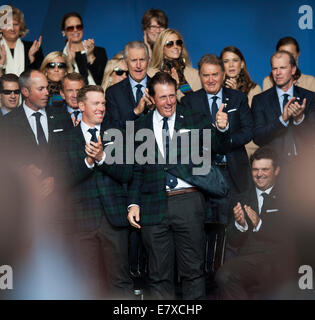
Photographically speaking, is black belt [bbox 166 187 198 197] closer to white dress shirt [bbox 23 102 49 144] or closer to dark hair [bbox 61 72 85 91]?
white dress shirt [bbox 23 102 49 144]

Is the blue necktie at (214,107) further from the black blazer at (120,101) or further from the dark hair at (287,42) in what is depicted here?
the dark hair at (287,42)

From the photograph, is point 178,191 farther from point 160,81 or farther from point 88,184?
point 160,81

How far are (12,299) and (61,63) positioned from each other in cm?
190

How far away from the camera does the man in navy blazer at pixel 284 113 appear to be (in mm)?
5031

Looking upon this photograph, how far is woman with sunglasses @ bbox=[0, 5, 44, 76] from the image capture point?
211 inches

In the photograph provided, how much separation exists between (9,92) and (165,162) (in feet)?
4.88

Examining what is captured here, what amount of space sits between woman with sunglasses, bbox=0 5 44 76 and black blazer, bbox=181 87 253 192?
135 cm

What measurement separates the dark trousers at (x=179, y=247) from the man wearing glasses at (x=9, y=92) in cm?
155

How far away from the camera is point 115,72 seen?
17.3ft

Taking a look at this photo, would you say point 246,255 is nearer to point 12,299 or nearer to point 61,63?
point 12,299

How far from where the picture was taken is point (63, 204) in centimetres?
481

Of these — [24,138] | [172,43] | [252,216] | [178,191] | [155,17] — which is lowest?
[252,216]

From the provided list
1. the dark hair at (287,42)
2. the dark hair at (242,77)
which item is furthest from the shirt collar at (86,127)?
the dark hair at (287,42)

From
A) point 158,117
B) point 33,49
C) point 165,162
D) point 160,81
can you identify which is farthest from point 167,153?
point 33,49
